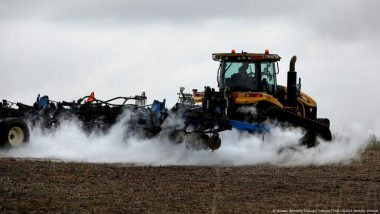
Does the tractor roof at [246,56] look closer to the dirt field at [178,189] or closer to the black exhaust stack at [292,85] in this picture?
the black exhaust stack at [292,85]

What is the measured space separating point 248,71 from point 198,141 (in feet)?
10.7

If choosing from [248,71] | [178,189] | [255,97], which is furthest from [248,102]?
[178,189]

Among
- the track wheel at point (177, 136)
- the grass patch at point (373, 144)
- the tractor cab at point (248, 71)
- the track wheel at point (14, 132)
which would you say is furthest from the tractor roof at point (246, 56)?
the grass patch at point (373, 144)

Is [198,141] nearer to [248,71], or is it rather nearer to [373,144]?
[248,71]

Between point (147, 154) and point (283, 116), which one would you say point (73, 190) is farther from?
point (283, 116)

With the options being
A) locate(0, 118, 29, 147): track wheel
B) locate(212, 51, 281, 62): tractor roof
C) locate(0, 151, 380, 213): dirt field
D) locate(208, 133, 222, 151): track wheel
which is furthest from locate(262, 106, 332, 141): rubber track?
locate(0, 118, 29, 147): track wheel

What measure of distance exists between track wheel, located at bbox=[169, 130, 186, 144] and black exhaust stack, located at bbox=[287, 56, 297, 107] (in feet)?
14.3

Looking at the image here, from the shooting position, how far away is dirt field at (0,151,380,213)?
1280 centimetres

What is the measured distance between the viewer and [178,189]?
598 inches

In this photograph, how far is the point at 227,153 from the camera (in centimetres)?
2208

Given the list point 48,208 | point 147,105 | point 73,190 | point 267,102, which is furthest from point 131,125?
point 48,208

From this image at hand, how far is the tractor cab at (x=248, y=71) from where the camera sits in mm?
23062

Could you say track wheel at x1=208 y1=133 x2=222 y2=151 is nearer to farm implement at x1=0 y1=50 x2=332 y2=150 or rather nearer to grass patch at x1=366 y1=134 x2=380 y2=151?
farm implement at x1=0 y1=50 x2=332 y2=150

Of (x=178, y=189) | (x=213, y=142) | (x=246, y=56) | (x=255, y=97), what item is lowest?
(x=178, y=189)
